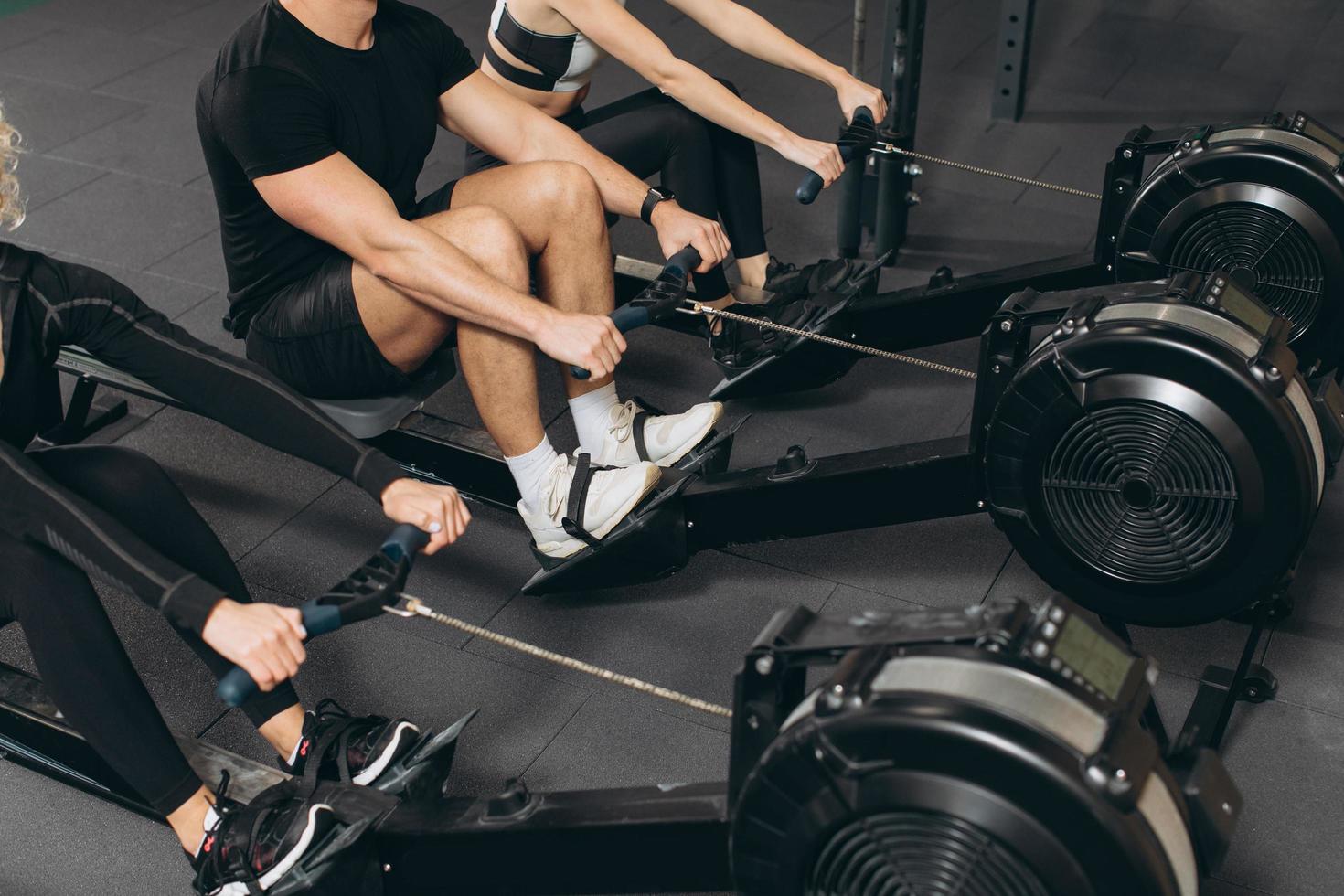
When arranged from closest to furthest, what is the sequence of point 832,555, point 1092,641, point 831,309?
1. point 1092,641
2. point 832,555
3. point 831,309

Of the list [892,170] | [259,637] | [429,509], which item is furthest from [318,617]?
[892,170]

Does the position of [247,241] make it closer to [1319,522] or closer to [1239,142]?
[1239,142]

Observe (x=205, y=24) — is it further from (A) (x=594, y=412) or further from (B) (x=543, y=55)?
(A) (x=594, y=412)

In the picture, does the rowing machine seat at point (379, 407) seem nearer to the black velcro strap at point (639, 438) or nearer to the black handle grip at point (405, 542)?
the black velcro strap at point (639, 438)

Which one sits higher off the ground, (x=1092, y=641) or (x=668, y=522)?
(x=1092, y=641)

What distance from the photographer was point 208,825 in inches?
71.2

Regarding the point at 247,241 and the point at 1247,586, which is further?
the point at 247,241

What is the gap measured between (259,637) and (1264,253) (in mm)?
1797

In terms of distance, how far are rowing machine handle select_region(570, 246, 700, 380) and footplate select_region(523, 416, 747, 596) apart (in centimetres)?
31

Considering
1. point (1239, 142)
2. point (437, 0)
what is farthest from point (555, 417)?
point (437, 0)

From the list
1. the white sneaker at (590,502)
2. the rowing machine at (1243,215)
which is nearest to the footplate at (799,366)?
the rowing machine at (1243,215)

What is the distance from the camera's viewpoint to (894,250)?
3.41 m

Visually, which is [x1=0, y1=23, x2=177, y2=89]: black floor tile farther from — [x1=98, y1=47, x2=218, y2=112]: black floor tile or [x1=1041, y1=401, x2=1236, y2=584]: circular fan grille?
[x1=1041, y1=401, x2=1236, y2=584]: circular fan grille

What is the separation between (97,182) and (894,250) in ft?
7.11
